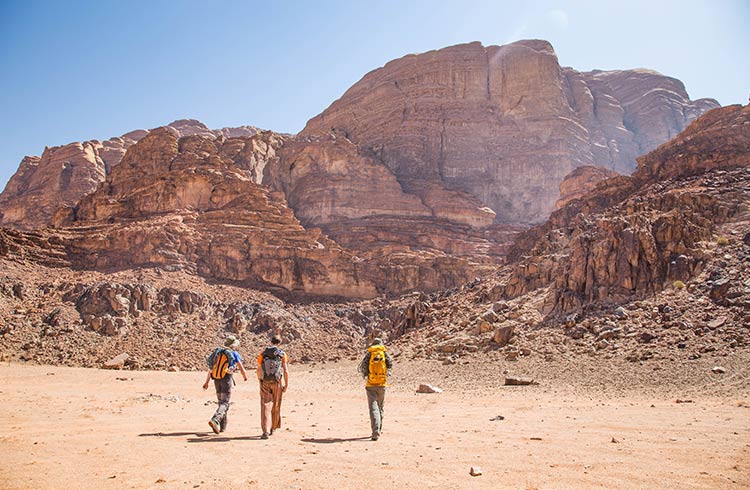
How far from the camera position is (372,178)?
251 ft

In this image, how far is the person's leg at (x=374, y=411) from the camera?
8.52m

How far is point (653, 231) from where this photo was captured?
21188 mm

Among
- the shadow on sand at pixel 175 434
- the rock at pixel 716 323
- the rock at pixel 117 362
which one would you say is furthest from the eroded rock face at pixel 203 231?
the shadow on sand at pixel 175 434

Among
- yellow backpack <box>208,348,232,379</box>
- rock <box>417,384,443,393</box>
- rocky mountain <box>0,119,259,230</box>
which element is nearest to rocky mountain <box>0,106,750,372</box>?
rock <box>417,384,443,393</box>

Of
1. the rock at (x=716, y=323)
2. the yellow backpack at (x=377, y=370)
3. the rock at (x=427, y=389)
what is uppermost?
the rock at (x=716, y=323)

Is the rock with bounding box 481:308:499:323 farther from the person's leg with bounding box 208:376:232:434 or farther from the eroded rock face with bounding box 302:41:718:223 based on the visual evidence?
the eroded rock face with bounding box 302:41:718:223

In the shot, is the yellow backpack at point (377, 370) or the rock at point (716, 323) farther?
the rock at point (716, 323)

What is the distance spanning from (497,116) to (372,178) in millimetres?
32108

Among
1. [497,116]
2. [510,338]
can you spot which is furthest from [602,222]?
[497,116]

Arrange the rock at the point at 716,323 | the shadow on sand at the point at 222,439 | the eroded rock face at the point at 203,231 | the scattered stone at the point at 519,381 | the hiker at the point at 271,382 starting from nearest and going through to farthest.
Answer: the shadow on sand at the point at 222,439 → the hiker at the point at 271,382 → the rock at the point at 716,323 → the scattered stone at the point at 519,381 → the eroded rock face at the point at 203,231

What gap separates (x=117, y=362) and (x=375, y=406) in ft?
85.4

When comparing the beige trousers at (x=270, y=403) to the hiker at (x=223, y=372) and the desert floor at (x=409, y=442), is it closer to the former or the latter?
the desert floor at (x=409, y=442)

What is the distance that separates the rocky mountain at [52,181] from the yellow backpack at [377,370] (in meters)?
85.0

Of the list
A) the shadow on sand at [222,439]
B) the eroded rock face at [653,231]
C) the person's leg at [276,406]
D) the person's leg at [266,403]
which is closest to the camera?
the shadow on sand at [222,439]
